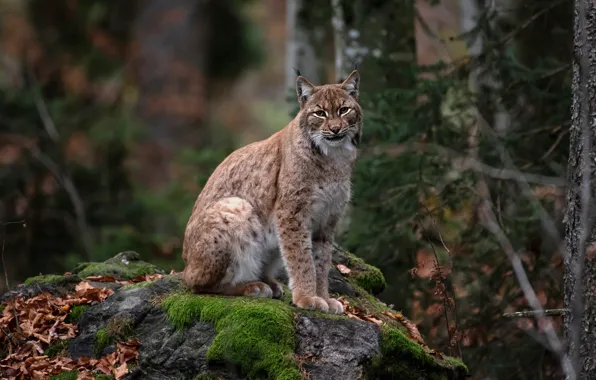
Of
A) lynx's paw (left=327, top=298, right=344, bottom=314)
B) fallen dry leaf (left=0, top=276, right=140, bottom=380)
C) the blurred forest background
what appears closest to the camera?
fallen dry leaf (left=0, top=276, right=140, bottom=380)

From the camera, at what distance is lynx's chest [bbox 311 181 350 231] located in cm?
620

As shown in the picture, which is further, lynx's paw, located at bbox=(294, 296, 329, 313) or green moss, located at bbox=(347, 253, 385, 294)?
green moss, located at bbox=(347, 253, 385, 294)

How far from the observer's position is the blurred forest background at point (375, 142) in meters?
8.62

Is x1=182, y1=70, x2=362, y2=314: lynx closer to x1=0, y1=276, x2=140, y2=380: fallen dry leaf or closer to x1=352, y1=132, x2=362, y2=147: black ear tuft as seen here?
x1=352, y1=132, x2=362, y2=147: black ear tuft

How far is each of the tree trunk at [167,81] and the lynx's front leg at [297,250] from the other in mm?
12135

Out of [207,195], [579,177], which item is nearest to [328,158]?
[207,195]

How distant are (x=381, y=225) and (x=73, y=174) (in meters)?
5.52

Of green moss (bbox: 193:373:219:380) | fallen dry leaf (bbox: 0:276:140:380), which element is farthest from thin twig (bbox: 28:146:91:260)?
green moss (bbox: 193:373:219:380)

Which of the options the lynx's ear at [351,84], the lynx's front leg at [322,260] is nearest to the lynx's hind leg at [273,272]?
the lynx's front leg at [322,260]

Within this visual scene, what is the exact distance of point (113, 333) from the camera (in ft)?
19.4

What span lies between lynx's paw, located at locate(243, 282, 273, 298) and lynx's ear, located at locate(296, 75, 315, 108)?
137 cm

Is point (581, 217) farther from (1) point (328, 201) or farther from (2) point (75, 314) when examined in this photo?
(2) point (75, 314)

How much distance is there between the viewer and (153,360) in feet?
18.6

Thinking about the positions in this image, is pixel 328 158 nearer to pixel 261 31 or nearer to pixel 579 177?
pixel 579 177
